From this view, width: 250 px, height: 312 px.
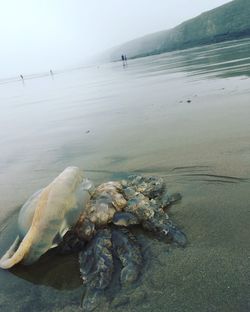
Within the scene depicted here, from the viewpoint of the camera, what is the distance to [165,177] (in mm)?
4621

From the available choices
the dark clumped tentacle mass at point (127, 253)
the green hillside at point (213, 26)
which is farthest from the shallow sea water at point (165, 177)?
the green hillside at point (213, 26)

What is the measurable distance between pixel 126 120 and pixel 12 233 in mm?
5419

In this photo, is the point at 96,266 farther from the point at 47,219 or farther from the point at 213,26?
the point at 213,26

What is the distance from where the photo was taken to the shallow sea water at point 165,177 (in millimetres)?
2500

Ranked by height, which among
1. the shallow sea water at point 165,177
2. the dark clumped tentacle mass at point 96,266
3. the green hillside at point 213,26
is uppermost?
the dark clumped tentacle mass at point 96,266

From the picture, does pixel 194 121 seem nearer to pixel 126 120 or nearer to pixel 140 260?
pixel 126 120

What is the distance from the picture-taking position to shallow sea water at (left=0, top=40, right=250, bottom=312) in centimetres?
250

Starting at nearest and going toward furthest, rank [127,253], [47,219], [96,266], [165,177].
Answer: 1. [96,266]
2. [127,253]
3. [47,219]
4. [165,177]

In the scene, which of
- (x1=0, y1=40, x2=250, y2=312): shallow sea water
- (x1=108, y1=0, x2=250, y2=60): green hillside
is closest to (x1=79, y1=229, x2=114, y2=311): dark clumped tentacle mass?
(x1=0, y1=40, x2=250, y2=312): shallow sea water

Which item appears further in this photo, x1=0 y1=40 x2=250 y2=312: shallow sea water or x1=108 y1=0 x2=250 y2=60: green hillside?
x1=108 y1=0 x2=250 y2=60: green hillside

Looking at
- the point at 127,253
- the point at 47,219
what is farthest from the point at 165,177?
the point at 47,219

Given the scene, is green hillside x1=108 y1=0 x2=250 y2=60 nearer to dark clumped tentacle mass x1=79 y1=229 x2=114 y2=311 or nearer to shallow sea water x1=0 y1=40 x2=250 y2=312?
shallow sea water x1=0 y1=40 x2=250 y2=312

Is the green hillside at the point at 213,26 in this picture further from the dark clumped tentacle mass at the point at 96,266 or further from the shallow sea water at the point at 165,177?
the dark clumped tentacle mass at the point at 96,266

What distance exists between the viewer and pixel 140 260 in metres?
2.84
